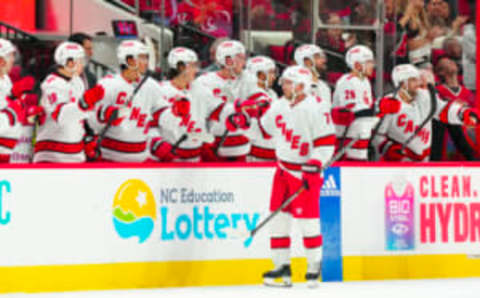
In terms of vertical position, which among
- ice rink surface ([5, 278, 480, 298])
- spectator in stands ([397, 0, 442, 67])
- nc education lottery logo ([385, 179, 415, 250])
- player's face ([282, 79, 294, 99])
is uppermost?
spectator in stands ([397, 0, 442, 67])

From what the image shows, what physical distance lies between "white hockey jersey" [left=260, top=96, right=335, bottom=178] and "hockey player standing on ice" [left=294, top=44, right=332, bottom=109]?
1038 millimetres

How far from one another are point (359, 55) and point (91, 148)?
6.95 ft

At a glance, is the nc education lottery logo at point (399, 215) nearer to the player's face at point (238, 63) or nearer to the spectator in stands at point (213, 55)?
the player's face at point (238, 63)

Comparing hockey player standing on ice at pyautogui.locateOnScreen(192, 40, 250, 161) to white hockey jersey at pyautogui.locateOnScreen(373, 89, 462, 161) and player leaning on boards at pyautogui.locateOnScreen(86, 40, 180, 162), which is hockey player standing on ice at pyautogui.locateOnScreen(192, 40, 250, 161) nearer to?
player leaning on boards at pyautogui.locateOnScreen(86, 40, 180, 162)

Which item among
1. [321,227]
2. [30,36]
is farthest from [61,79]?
[321,227]

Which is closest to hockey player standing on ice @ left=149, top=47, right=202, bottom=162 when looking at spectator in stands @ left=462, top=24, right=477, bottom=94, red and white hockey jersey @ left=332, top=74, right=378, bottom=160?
red and white hockey jersey @ left=332, top=74, right=378, bottom=160

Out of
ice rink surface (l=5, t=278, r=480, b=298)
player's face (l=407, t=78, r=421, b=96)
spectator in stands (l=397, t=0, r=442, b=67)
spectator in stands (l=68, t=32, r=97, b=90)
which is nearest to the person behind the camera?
ice rink surface (l=5, t=278, r=480, b=298)

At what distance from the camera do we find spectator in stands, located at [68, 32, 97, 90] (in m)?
7.38

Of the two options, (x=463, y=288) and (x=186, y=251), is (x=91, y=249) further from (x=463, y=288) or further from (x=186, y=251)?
(x=463, y=288)

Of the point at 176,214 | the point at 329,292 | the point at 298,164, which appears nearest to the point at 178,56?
the point at 176,214

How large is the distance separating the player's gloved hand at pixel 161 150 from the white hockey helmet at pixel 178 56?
538 mm

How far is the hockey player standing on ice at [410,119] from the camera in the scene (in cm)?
792

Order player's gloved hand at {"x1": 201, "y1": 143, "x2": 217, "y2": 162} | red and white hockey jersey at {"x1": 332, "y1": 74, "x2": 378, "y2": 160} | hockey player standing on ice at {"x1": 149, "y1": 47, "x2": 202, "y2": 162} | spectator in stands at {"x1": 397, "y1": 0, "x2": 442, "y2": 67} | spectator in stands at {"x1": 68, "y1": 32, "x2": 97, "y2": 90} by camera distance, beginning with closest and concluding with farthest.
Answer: spectator in stands at {"x1": 68, "y1": 32, "x2": 97, "y2": 90} → hockey player standing on ice at {"x1": 149, "y1": 47, "x2": 202, "y2": 162} → red and white hockey jersey at {"x1": 332, "y1": 74, "x2": 378, "y2": 160} → player's gloved hand at {"x1": 201, "y1": 143, "x2": 217, "y2": 162} → spectator in stands at {"x1": 397, "y1": 0, "x2": 442, "y2": 67}

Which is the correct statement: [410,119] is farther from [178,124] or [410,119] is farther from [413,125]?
[178,124]
